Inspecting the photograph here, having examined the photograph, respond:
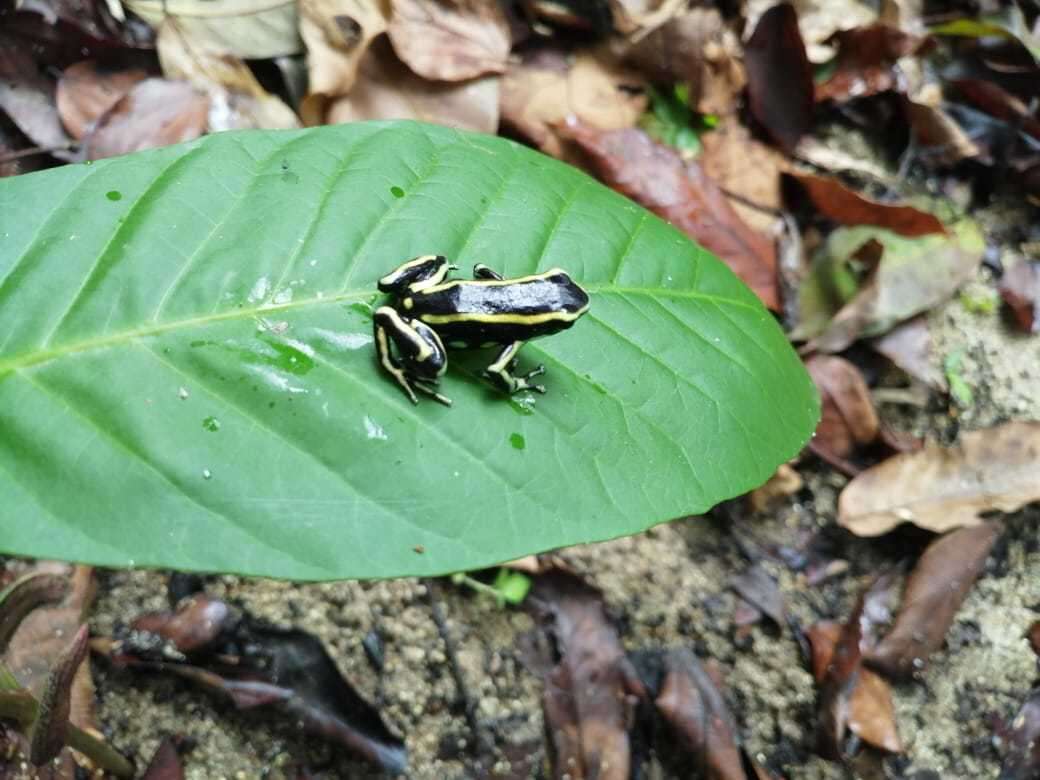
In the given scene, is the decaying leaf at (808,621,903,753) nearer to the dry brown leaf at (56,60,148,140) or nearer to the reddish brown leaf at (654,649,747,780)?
the reddish brown leaf at (654,649,747,780)

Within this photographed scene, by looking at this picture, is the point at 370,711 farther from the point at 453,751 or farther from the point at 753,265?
the point at 753,265

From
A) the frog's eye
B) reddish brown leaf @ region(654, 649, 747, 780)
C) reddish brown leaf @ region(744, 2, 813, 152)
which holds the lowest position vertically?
reddish brown leaf @ region(654, 649, 747, 780)

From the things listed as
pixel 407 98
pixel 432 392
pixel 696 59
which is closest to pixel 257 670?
pixel 432 392

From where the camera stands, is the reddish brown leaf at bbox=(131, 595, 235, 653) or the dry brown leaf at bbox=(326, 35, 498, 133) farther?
the dry brown leaf at bbox=(326, 35, 498, 133)

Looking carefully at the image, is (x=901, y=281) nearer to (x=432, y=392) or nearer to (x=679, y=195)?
(x=679, y=195)

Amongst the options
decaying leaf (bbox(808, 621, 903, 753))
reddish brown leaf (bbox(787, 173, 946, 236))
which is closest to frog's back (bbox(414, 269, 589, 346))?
decaying leaf (bbox(808, 621, 903, 753))

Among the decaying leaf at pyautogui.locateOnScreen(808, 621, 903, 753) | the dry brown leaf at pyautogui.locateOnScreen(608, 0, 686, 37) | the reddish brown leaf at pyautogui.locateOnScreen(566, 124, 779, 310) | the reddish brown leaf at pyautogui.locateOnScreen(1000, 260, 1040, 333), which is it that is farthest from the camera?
the dry brown leaf at pyautogui.locateOnScreen(608, 0, 686, 37)

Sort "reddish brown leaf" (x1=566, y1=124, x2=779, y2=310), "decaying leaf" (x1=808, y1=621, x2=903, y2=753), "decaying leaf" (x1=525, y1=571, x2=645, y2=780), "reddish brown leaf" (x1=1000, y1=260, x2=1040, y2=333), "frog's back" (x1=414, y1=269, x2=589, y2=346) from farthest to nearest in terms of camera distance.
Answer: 1. "reddish brown leaf" (x1=1000, y1=260, x2=1040, y2=333)
2. "reddish brown leaf" (x1=566, y1=124, x2=779, y2=310)
3. "decaying leaf" (x1=808, y1=621, x2=903, y2=753)
4. "decaying leaf" (x1=525, y1=571, x2=645, y2=780)
5. "frog's back" (x1=414, y1=269, x2=589, y2=346)
